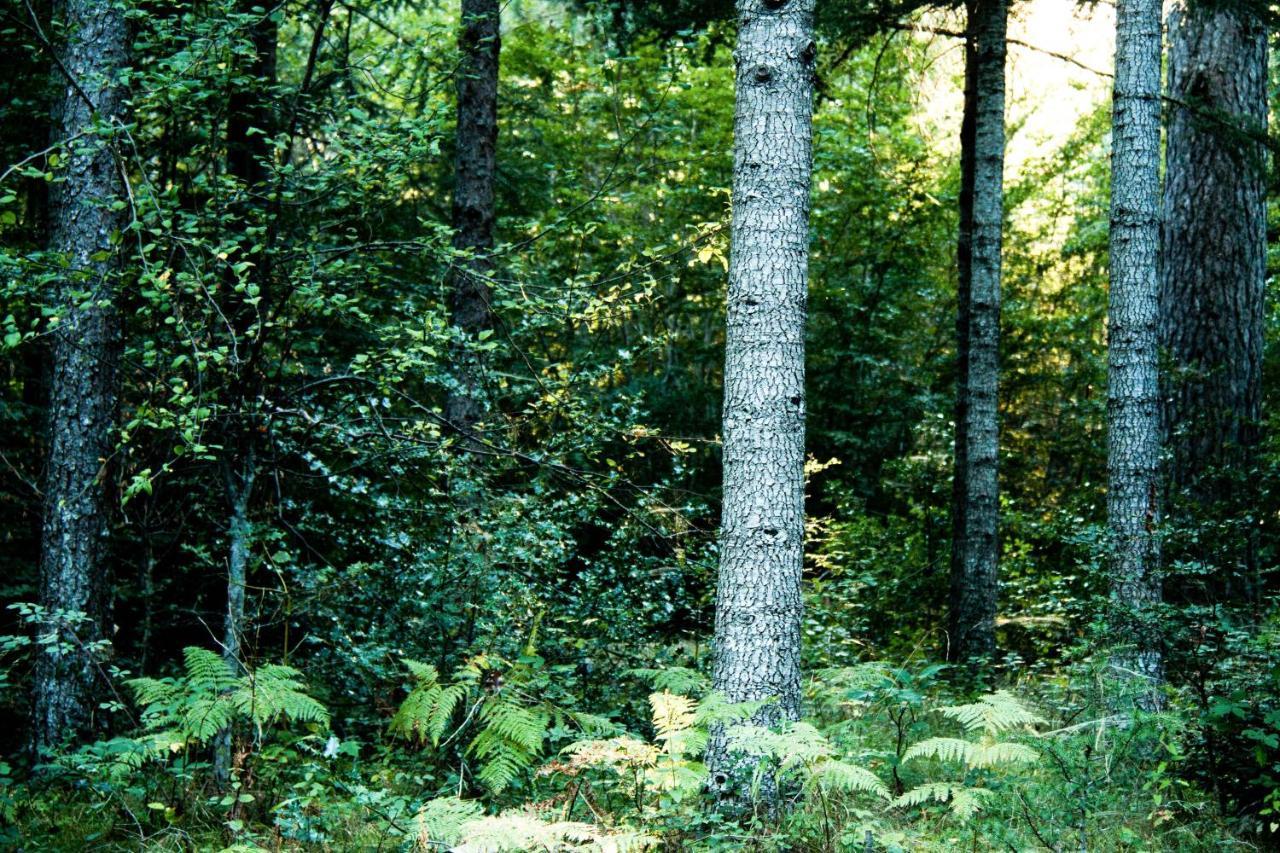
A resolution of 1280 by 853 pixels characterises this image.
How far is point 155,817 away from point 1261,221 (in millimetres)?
11202

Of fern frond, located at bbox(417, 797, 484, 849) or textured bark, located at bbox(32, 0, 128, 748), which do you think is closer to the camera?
fern frond, located at bbox(417, 797, 484, 849)

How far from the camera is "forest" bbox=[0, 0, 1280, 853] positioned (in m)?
4.85

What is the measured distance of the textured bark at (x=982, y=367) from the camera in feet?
30.8

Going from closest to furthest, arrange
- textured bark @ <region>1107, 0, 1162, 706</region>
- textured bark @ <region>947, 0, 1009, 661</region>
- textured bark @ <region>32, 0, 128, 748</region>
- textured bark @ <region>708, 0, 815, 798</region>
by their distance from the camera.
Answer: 1. textured bark @ <region>708, 0, 815, 798</region>
2. textured bark @ <region>32, 0, 128, 748</region>
3. textured bark @ <region>1107, 0, 1162, 706</region>
4. textured bark @ <region>947, 0, 1009, 661</region>

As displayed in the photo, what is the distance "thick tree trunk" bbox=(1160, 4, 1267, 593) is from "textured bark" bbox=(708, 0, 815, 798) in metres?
6.75

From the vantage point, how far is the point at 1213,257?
416 inches

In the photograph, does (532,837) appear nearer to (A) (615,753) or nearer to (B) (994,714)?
(A) (615,753)

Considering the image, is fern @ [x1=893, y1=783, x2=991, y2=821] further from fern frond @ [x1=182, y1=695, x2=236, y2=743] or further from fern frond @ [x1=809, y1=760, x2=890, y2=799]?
fern frond @ [x1=182, y1=695, x2=236, y2=743]

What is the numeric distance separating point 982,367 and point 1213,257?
3.21 metres

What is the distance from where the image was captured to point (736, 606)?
4.84m

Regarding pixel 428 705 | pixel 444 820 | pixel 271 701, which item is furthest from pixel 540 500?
A: pixel 444 820

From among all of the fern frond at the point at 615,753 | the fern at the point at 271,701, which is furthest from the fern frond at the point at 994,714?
the fern at the point at 271,701

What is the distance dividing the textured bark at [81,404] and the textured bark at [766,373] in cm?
369

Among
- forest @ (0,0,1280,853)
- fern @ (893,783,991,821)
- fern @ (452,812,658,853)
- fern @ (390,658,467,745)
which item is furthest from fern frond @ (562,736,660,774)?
fern @ (893,783,991,821)
